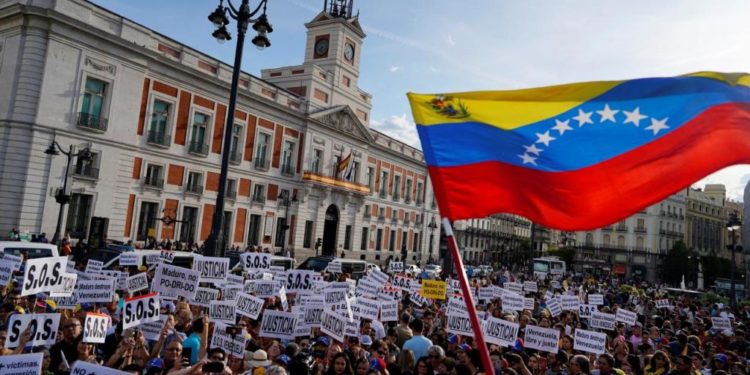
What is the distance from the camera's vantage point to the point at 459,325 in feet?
31.3

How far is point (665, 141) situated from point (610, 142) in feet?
1.55

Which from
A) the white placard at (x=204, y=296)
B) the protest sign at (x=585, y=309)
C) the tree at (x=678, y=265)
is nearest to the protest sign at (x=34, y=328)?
the white placard at (x=204, y=296)

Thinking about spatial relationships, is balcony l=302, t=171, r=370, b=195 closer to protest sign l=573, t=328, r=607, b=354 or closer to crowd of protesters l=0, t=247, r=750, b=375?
crowd of protesters l=0, t=247, r=750, b=375

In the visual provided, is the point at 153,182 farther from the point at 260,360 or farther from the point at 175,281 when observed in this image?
the point at 260,360

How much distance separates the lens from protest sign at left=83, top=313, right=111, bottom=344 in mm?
5770

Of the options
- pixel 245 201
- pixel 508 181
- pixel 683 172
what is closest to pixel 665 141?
pixel 683 172

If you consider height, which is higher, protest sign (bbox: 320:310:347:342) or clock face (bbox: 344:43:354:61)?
clock face (bbox: 344:43:354:61)

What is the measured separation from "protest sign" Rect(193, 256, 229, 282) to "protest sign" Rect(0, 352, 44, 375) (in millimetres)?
5321

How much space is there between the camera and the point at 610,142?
5.04m

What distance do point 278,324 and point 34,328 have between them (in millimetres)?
3009

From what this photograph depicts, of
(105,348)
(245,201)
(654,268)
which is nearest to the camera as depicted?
(105,348)

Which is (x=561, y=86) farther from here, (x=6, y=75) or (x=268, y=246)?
(x=268, y=246)

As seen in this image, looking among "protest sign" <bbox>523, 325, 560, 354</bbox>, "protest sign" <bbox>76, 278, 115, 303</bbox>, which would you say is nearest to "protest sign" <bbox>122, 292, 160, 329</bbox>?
"protest sign" <bbox>76, 278, 115, 303</bbox>

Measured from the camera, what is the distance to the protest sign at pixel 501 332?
8.44 metres
